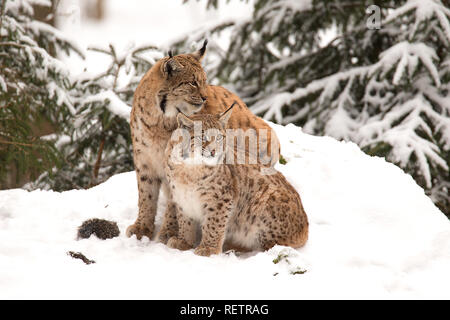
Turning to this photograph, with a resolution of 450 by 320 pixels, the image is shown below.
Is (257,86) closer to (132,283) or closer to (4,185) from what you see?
(4,185)

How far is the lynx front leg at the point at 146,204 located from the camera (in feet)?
16.1

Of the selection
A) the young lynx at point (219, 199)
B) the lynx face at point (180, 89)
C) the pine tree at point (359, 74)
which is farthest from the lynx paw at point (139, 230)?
the pine tree at point (359, 74)

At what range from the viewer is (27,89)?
7613 mm

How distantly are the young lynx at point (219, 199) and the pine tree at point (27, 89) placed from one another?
112 inches

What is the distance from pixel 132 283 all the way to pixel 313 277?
1.32 metres

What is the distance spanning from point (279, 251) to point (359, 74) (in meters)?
5.13

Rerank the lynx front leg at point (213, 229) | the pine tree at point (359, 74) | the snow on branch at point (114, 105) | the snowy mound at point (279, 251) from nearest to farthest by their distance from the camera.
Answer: the snowy mound at point (279, 251), the lynx front leg at point (213, 229), the snow on branch at point (114, 105), the pine tree at point (359, 74)

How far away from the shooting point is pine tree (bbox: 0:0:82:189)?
684 centimetres

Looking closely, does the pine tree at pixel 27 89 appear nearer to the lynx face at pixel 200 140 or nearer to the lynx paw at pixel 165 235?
the lynx paw at pixel 165 235

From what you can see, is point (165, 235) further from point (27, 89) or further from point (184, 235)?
point (27, 89)

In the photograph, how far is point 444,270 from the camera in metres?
4.15

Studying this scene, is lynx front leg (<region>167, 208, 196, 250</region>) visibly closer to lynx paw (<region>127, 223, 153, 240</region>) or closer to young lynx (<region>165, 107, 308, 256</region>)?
young lynx (<region>165, 107, 308, 256</region>)
